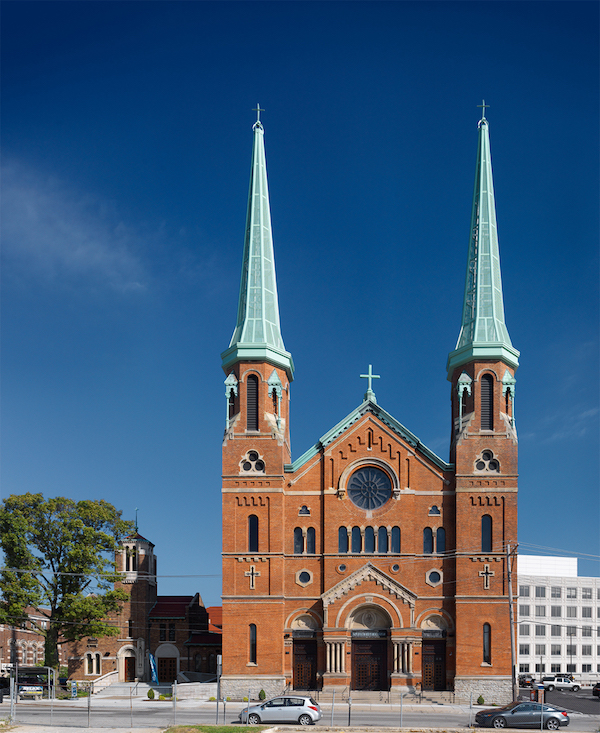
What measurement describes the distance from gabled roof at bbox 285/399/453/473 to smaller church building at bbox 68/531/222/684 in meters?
17.1

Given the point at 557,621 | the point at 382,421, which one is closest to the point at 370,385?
the point at 382,421

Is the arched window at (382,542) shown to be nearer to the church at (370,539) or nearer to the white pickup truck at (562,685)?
the church at (370,539)

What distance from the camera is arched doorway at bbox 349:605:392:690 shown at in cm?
5494

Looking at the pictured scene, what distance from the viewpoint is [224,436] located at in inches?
2248

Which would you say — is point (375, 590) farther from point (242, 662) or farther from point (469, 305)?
point (469, 305)

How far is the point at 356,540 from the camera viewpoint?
5634 centimetres

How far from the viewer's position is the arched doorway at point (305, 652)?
5525cm

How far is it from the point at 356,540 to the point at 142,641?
20.3 m

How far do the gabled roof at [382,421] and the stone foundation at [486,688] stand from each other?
40.7ft

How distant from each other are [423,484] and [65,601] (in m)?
23.9

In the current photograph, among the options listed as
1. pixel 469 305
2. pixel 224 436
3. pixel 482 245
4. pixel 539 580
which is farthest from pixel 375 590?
pixel 539 580

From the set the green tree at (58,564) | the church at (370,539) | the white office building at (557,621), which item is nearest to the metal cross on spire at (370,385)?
the church at (370,539)

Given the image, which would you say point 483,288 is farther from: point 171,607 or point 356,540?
point 171,607

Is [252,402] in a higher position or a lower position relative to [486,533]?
higher
